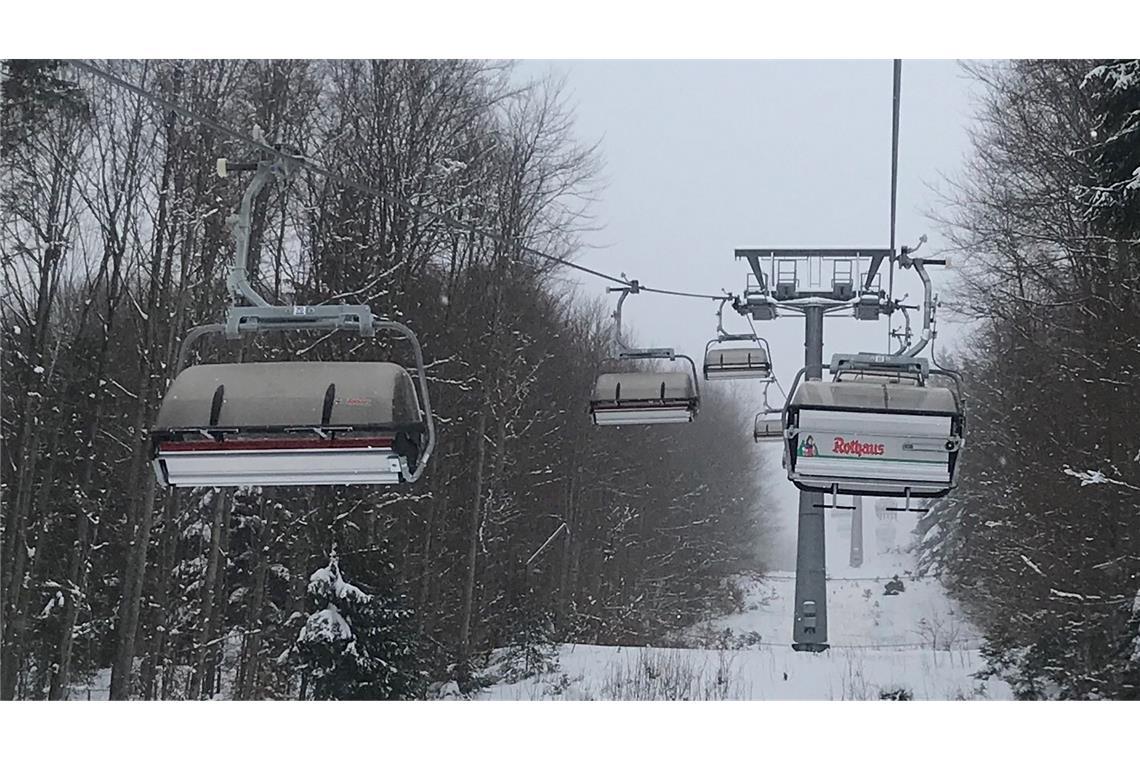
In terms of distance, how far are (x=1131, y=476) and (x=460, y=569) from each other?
31.9 ft

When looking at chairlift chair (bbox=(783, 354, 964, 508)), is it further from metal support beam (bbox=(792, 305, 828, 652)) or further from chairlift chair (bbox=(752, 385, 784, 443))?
chairlift chair (bbox=(752, 385, 784, 443))

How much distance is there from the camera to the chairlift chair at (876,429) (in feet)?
20.0

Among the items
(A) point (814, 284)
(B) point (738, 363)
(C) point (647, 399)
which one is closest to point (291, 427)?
(C) point (647, 399)

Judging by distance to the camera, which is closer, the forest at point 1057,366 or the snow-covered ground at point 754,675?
the forest at point 1057,366

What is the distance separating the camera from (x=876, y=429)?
241 inches

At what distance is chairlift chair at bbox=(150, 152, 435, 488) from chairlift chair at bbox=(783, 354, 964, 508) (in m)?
2.29

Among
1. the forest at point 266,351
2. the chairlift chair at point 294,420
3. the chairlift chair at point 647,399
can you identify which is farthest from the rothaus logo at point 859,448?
the forest at point 266,351

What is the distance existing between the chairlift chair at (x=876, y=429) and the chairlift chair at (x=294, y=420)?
2.29m

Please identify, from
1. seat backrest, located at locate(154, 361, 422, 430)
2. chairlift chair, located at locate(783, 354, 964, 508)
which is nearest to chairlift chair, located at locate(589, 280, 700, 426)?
chairlift chair, located at locate(783, 354, 964, 508)

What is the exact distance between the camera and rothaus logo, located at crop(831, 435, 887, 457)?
616 cm

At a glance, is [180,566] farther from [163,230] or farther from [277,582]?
[163,230]

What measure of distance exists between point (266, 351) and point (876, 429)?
9.63m

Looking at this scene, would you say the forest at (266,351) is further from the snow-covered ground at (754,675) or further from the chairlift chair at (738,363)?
the chairlift chair at (738,363)

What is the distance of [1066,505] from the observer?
14.5m
